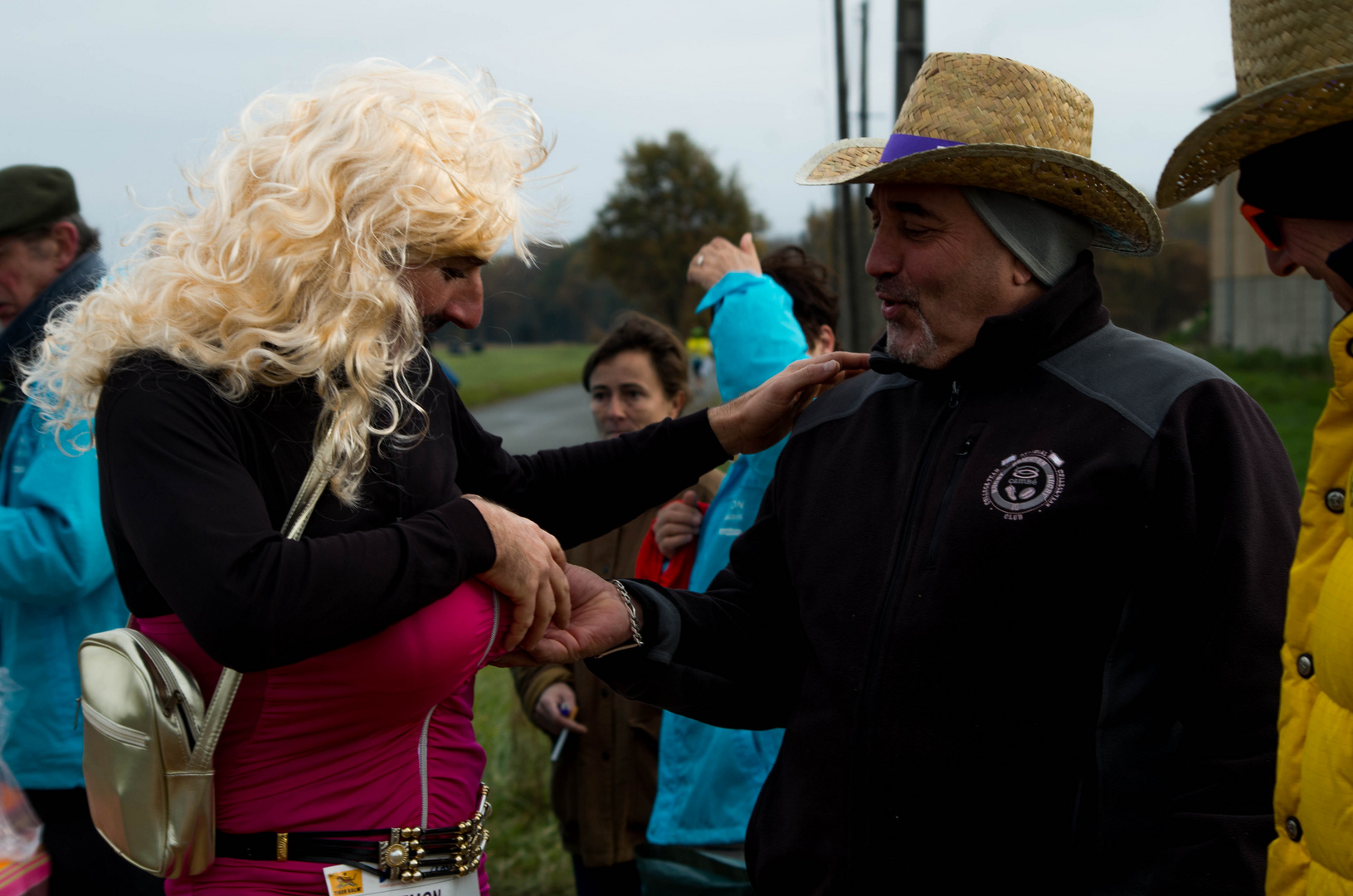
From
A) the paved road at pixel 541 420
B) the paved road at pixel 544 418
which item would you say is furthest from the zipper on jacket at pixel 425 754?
the paved road at pixel 541 420

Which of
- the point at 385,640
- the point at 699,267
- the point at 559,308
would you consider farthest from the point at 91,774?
the point at 559,308

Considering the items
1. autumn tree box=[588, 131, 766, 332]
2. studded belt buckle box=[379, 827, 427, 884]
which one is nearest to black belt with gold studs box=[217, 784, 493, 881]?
studded belt buckle box=[379, 827, 427, 884]

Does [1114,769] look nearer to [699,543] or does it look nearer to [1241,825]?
[1241,825]

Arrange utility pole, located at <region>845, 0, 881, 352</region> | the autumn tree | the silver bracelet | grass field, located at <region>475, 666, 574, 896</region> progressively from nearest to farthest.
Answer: the silver bracelet < grass field, located at <region>475, 666, 574, 896</region> < utility pole, located at <region>845, 0, 881, 352</region> < the autumn tree

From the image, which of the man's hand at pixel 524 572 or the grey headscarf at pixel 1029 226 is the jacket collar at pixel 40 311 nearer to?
the man's hand at pixel 524 572

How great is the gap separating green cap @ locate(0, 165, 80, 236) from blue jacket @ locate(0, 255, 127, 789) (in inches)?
25.4

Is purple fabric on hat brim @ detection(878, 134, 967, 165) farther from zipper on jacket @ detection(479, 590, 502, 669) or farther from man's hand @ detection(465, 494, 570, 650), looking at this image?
zipper on jacket @ detection(479, 590, 502, 669)

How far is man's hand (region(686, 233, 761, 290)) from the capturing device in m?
3.10

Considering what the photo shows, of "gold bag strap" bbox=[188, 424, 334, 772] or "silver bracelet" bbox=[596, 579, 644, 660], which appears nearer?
"gold bag strap" bbox=[188, 424, 334, 772]

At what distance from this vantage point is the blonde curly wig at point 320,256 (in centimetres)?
171

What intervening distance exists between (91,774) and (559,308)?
303 feet

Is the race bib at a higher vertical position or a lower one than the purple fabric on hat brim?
lower

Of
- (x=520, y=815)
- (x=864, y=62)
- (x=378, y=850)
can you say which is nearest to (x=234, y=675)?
(x=378, y=850)

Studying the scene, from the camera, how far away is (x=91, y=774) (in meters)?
1.78
